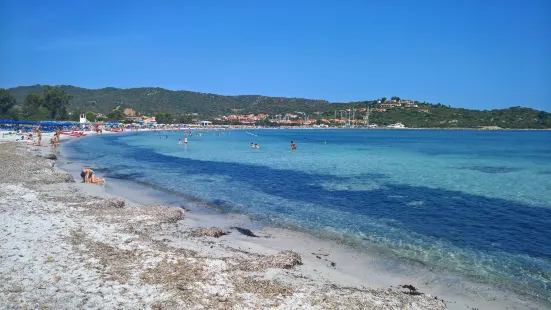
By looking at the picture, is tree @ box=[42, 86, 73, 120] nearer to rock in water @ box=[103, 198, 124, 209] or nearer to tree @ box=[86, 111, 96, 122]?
tree @ box=[86, 111, 96, 122]

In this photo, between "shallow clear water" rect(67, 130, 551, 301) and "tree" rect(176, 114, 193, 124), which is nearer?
"shallow clear water" rect(67, 130, 551, 301)

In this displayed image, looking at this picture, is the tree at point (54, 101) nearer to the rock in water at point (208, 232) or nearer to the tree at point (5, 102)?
the tree at point (5, 102)

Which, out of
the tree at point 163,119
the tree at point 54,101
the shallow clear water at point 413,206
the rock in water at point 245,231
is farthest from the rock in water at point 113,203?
the tree at point 163,119

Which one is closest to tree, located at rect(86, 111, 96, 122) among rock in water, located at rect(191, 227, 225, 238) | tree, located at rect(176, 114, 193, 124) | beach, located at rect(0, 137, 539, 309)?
tree, located at rect(176, 114, 193, 124)

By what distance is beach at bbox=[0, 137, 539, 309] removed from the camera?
21.5ft

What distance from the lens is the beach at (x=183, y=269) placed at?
6.56 m

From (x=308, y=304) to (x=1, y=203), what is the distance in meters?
11.5

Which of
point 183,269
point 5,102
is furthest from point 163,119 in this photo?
point 183,269

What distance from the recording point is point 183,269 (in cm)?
789

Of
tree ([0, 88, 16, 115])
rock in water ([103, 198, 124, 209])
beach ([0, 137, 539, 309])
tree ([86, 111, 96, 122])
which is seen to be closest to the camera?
beach ([0, 137, 539, 309])

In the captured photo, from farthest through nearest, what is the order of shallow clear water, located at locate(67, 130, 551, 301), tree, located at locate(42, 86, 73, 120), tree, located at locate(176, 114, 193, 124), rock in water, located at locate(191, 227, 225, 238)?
tree, located at locate(176, 114, 193, 124) → tree, located at locate(42, 86, 73, 120) → rock in water, located at locate(191, 227, 225, 238) → shallow clear water, located at locate(67, 130, 551, 301)

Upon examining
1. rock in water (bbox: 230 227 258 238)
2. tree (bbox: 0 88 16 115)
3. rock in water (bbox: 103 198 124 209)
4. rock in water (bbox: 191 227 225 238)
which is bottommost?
rock in water (bbox: 230 227 258 238)

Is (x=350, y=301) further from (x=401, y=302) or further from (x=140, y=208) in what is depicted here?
(x=140, y=208)

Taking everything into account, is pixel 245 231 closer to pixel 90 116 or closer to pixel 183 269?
pixel 183 269
